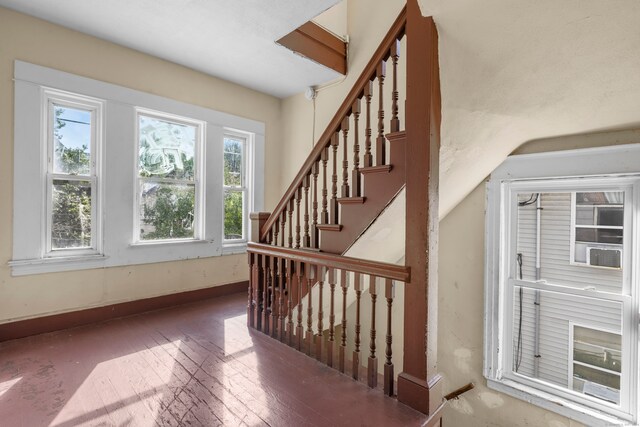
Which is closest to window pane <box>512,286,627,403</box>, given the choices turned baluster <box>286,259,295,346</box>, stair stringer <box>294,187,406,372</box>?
stair stringer <box>294,187,406,372</box>

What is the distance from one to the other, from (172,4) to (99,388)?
2758 mm

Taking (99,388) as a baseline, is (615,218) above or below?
above

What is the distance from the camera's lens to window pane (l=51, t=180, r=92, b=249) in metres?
2.78

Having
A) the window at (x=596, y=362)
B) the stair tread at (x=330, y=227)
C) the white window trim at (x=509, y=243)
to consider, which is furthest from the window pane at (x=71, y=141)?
the window at (x=596, y=362)

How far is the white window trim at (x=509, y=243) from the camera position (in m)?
2.35

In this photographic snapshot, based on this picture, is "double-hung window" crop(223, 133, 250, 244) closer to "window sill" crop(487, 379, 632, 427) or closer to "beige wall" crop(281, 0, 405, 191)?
"beige wall" crop(281, 0, 405, 191)

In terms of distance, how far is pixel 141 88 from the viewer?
3197 mm

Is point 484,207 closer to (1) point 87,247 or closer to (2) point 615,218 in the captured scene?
(2) point 615,218

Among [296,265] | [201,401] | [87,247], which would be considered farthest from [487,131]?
[87,247]

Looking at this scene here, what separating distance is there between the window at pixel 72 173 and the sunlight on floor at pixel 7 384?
1127 mm

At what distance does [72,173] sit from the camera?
9.34 ft

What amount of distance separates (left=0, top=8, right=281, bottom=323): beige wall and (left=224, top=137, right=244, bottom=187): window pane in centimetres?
39

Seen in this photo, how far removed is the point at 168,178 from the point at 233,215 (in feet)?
3.10

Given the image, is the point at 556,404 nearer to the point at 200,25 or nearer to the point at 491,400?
the point at 491,400
